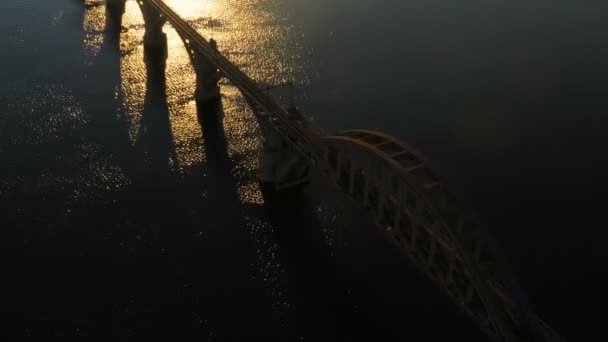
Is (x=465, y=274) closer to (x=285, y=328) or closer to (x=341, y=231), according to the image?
(x=285, y=328)

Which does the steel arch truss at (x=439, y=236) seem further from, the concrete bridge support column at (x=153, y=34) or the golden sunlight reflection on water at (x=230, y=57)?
the concrete bridge support column at (x=153, y=34)

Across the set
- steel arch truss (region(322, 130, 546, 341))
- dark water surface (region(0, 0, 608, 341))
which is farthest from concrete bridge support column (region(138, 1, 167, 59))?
steel arch truss (region(322, 130, 546, 341))

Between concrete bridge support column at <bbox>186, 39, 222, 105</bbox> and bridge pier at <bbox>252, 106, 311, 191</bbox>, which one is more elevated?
concrete bridge support column at <bbox>186, 39, 222, 105</bbox>

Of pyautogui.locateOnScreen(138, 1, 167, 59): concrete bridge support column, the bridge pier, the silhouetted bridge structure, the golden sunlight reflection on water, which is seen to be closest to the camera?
the silhouetted bridge structure

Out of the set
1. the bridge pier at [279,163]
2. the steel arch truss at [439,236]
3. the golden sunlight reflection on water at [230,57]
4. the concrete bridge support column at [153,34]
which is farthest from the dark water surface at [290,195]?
the steel arch truss at [439,236]

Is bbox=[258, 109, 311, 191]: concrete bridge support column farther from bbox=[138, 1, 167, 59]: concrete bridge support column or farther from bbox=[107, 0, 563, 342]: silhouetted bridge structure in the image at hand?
bbox=[138, 1, 167, 59]: concrete bridge support column

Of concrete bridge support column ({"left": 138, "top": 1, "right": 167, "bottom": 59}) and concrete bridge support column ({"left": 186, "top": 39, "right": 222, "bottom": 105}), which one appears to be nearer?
concrete bridge support column ({"left": 186, "top": 39, "right": 222, "bottom": 105})

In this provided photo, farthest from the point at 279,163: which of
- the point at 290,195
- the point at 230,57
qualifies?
the point at 230,57

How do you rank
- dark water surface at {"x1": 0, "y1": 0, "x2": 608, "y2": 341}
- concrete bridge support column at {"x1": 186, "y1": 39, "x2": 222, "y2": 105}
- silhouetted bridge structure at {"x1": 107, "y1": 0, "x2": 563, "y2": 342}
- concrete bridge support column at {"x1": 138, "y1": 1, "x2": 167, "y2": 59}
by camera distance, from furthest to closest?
concrete bridge support column at {"x1": 138, "y1": 1, "x2": 167, "y2": 59}, concrete bridge support column at {"x1": 186, "y1": 39, "x2": 222, "y2": 105}, dark water surface at {"x1": 0, "y1": 0, "x2": 608, "y2": 341}, silhouetted bridge structure at {"x1": 107, "y1": 0, "x2": 563, "y2": 342}
